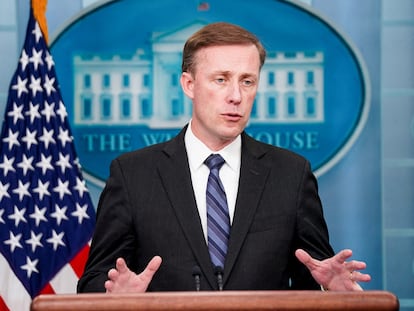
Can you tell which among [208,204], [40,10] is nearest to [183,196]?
[208,204]

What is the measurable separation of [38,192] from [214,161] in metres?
1.34

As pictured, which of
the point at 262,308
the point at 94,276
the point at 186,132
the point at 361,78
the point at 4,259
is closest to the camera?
the point at 262,308

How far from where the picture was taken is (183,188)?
93.6 inches

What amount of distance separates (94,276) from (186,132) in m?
0.55

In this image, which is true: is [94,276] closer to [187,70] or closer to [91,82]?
[187,70]

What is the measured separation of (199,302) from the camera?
1.49 metres

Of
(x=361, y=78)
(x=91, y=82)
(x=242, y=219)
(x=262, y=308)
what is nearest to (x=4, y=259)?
(x=91, y=82)

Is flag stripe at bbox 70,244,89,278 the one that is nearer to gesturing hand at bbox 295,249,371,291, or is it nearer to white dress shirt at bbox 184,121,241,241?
white dress shirt at bbox 184,121,241,241

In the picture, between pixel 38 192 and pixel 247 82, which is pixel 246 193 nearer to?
pixel 247 82

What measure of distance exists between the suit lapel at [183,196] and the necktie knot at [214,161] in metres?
0.07

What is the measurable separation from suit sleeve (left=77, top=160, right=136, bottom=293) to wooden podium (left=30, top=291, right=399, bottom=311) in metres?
0.76

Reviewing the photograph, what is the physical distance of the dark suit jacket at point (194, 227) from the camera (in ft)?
7.45

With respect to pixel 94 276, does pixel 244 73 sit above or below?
above

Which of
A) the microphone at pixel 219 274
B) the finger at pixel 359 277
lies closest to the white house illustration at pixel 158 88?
the microphone at pixel 219 274
